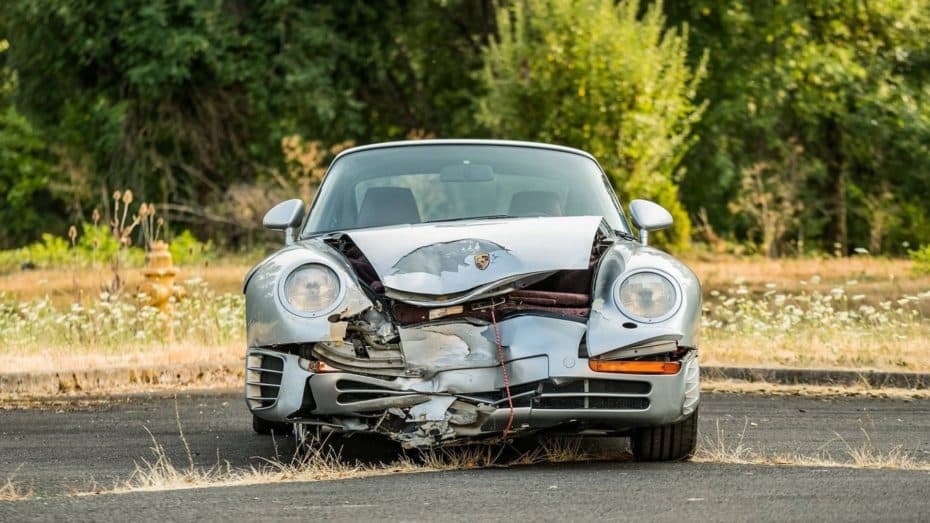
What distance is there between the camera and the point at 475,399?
6.45 meters

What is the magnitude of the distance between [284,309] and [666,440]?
1862 mm

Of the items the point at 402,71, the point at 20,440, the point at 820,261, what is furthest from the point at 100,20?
the point at 20,440

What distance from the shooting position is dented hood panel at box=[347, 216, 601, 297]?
6.57 meters

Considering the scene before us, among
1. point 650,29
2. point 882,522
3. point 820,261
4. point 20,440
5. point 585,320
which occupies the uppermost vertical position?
point 650,29

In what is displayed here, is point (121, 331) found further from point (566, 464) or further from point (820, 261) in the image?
point (820, 261)

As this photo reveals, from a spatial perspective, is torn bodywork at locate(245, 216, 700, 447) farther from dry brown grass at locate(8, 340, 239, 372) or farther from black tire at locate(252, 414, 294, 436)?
dry brown grass at locate(8, 340, 239, 372)

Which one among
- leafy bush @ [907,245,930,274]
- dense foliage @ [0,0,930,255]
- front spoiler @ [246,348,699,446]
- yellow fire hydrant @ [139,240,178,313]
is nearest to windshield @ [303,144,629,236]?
front spoiler @ [246,348,699,446]

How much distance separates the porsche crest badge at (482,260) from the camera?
6625 millimetres

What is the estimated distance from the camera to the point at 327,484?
6.29 meters

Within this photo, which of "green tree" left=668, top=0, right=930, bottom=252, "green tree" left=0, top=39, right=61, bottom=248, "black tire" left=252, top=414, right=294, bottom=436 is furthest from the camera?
"green tree" left=0, top=39, right=61, bottom=248

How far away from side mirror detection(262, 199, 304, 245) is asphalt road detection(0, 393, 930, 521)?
115 centimetres

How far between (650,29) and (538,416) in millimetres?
15618

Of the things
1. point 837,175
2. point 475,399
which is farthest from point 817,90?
point 475,399

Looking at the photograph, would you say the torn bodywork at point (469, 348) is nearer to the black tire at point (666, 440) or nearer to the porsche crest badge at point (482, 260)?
the porsche crest badge at point (482, 260)
